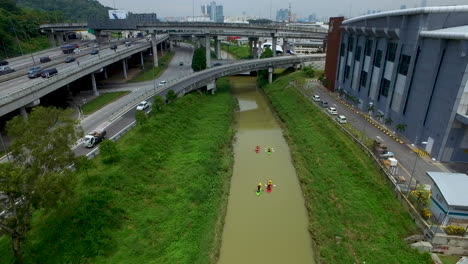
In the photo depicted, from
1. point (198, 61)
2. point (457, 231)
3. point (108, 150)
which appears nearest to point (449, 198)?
point (457, 231)

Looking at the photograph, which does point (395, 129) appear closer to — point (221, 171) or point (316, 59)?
point (221, 171)

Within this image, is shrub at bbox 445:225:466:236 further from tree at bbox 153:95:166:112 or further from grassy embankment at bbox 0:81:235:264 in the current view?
tree at bbox 153:95:166:112

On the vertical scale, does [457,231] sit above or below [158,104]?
below

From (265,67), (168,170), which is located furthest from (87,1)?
(168,170)

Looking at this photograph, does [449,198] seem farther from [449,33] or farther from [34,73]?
[34,73]

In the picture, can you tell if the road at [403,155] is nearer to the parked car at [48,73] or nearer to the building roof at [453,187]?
the building roof at [453,187]

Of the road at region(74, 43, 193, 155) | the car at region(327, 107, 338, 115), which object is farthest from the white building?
the road at region(74, 43, 193, 155)
